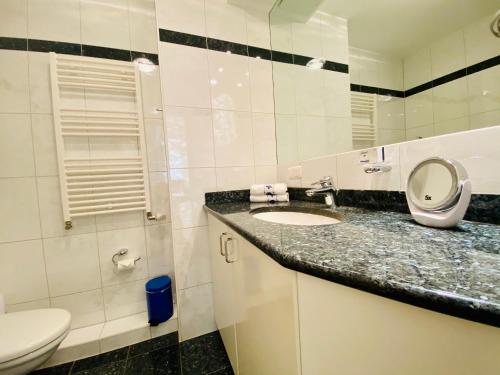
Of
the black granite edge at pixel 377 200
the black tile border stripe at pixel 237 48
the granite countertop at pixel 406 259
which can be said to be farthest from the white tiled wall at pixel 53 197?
the granite countertop at pixel 406 259

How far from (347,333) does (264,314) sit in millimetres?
272

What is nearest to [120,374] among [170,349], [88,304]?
[170,349]

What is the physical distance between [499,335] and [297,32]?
1.82 metres

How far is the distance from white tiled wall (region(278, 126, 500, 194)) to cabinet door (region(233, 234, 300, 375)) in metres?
0.61

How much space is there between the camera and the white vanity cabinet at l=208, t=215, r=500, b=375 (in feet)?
0.81

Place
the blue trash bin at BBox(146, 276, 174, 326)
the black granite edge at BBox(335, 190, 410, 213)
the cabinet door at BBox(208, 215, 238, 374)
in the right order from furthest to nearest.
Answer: the blue trash bin at BBox(146, 276, 174, 326)
the cabinet door at BBox(208, 215, 238, 374)
the black granite edge at BBox(335, 190, 410, 213)

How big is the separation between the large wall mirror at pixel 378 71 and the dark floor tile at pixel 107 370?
5.14ft

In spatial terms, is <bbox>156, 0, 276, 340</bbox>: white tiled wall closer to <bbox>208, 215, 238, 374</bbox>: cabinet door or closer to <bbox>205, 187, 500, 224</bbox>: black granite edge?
<bbox>205, 187, 500, 224</bbox>: black granite edge

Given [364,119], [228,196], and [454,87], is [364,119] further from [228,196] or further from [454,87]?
[228,196]

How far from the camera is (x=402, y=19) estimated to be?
0.97 metres

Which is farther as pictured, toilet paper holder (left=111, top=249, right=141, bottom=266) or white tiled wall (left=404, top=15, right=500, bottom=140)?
toilet paper holder (left=111, top=249, right=141, bottom=266)

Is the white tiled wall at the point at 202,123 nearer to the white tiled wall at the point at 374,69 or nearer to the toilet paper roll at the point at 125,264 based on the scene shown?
the toilet paper roll at the point at 125,264

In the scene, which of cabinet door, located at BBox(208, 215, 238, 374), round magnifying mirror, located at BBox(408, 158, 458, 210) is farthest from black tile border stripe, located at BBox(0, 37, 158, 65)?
round magnifying mirror, located at BBox(408, 158, 458, 210)

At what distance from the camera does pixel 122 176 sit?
1.40 metres
